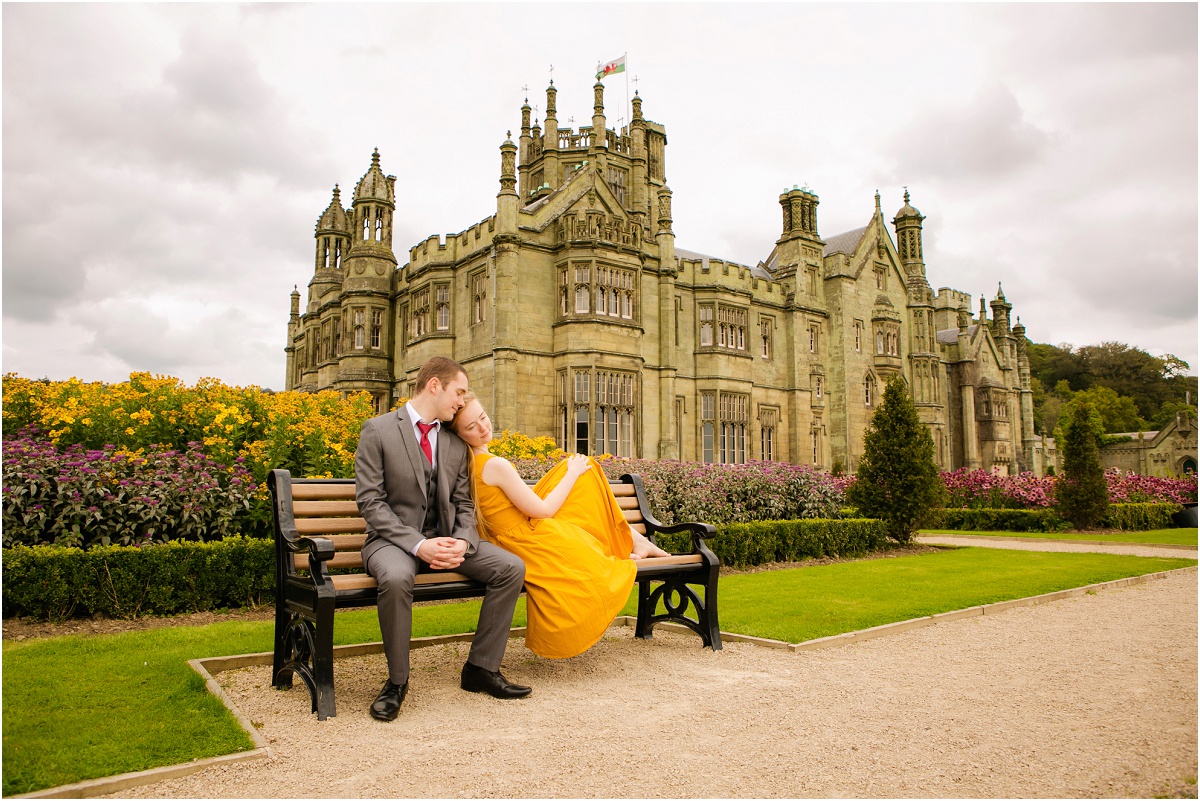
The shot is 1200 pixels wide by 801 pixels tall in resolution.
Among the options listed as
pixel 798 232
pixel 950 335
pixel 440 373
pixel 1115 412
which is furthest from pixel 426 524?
pixel 1115 412

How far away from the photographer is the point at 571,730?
4.07 m

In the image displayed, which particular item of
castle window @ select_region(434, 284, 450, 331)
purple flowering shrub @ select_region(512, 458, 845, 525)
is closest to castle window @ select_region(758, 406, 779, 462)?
castle window @ select_region(434, 284, 450, 331)

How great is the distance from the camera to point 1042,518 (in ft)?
67.7

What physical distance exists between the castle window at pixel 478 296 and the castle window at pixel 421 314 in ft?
7.42

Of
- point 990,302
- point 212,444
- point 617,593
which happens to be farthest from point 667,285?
point 990,302

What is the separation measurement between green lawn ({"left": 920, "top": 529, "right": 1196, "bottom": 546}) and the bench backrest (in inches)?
701

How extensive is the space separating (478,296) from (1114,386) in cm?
8441

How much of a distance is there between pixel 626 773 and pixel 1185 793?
230 centimetres

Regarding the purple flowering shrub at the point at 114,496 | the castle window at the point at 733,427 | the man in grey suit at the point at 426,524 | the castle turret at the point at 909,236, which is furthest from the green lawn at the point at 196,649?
the castle turret at the point at 909,236

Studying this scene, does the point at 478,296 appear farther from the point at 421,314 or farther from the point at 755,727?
the point at 755,727

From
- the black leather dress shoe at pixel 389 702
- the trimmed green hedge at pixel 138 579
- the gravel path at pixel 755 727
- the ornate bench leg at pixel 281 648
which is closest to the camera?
the gravel path at pixel 755 727

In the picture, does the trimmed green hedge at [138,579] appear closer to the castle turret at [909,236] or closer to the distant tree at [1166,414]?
the castle turret at [909,236]

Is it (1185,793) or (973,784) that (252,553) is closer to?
(973,784)

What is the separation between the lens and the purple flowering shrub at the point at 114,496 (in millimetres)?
7602
